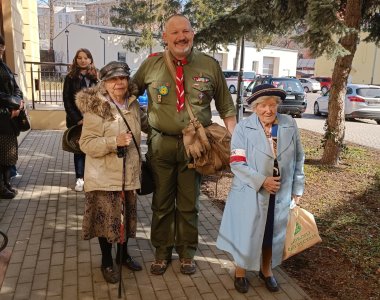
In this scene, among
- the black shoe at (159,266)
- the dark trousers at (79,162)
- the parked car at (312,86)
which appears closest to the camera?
the black shoe at (159,266)

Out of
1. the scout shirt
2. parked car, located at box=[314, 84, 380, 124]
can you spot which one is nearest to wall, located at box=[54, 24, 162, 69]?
parked car, located at box=[314, 84, 380, 124]

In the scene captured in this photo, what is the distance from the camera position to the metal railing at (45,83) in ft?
38.0

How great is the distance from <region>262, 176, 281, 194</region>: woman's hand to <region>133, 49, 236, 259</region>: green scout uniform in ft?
2.39

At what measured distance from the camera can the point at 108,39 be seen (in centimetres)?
4103

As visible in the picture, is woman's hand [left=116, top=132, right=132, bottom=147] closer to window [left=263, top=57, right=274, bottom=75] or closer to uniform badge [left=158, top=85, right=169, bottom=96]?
uniform badge [left=158, top=85, right=169, bottom=96]

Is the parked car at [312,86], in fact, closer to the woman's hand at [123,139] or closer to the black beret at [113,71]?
the black beret at [113,71]

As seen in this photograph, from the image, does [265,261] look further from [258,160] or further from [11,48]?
[11,48]

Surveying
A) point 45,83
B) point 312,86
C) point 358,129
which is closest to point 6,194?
point 45,83

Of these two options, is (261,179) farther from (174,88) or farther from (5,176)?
(5,176)

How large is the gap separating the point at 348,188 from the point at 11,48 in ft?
25.3

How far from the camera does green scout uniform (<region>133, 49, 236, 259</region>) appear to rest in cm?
332

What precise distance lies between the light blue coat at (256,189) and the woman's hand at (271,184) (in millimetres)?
38

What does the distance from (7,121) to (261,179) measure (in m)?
3.60

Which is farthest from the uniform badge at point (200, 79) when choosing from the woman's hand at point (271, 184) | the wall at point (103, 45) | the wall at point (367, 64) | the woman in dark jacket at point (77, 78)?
the wall at point (367, 64)
